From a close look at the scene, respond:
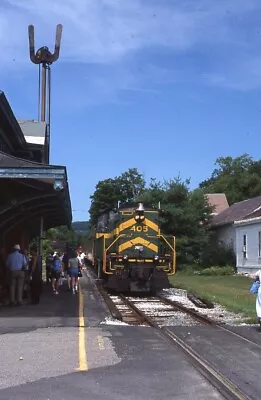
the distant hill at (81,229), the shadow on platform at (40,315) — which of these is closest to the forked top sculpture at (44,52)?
the shadow on platform at (40,315)

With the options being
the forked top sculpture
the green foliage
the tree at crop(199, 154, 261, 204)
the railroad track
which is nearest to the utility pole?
the forked top sculpture

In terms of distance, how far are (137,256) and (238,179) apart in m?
71.1

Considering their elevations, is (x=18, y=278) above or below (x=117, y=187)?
below

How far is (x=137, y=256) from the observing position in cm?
2333

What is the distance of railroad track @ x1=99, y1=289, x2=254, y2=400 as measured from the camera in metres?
7.63

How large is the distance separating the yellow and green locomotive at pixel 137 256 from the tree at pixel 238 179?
55.9 metres

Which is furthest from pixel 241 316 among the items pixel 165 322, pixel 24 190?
pixel 24 190

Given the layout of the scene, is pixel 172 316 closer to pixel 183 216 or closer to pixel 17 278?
pixel 17 278

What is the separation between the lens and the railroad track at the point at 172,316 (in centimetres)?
763

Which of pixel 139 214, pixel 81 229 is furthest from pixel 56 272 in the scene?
pixel 81 229

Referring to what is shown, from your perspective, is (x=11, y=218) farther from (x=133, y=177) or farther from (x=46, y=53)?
(x=133, y=177)

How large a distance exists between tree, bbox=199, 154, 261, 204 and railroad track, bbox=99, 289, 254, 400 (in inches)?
2349

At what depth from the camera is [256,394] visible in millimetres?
7246

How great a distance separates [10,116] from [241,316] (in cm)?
984
